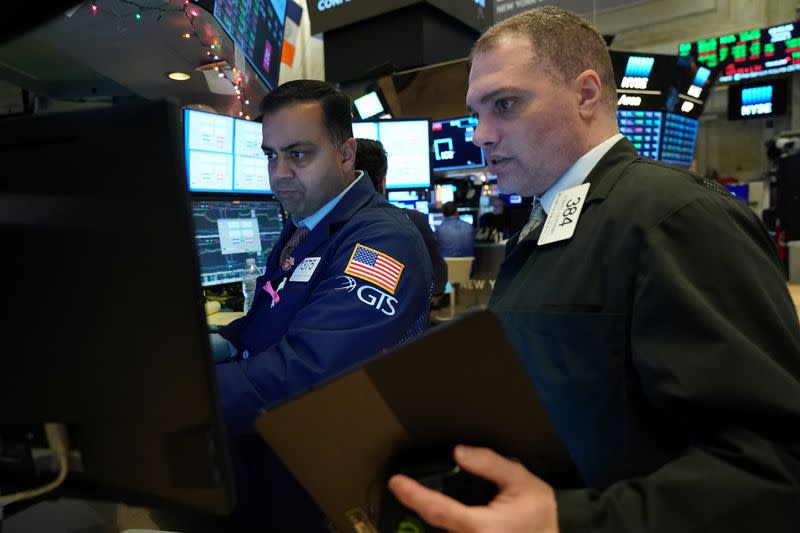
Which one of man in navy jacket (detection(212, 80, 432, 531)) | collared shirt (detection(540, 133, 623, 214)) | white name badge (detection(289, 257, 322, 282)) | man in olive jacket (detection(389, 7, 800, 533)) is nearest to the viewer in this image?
man in olive jacket (detection(389, 7, 800, 533))

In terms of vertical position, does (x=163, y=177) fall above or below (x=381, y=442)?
above

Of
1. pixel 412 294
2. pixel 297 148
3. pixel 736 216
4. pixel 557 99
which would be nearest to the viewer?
pixel 736 216

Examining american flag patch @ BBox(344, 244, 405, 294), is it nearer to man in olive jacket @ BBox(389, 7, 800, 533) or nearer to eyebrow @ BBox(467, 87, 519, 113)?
man in olive jacket @ BBox(389, 7, 800, 533)

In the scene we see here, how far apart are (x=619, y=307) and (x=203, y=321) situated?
21.5 inches

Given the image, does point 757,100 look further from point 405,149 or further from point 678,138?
point 405,149

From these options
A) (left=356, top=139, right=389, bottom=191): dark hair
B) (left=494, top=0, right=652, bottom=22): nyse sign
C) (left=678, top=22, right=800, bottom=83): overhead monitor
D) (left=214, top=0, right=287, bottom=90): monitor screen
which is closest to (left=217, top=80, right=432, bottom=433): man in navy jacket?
(left=214, top=0, right=287, bottom=90): monitor screen

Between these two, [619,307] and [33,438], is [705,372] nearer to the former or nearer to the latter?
[619,307]

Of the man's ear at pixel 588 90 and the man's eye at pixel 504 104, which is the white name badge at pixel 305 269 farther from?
the man's ear at pixel 588 90

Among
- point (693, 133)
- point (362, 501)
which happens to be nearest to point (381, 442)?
point (362, 501)

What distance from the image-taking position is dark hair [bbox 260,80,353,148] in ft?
4.91

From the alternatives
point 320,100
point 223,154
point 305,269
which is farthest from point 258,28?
point 305,269

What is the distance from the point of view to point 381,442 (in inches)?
20.2

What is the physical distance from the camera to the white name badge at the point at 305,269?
1.33 metres

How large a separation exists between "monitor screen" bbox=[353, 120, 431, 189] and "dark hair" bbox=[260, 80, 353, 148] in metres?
1.57
